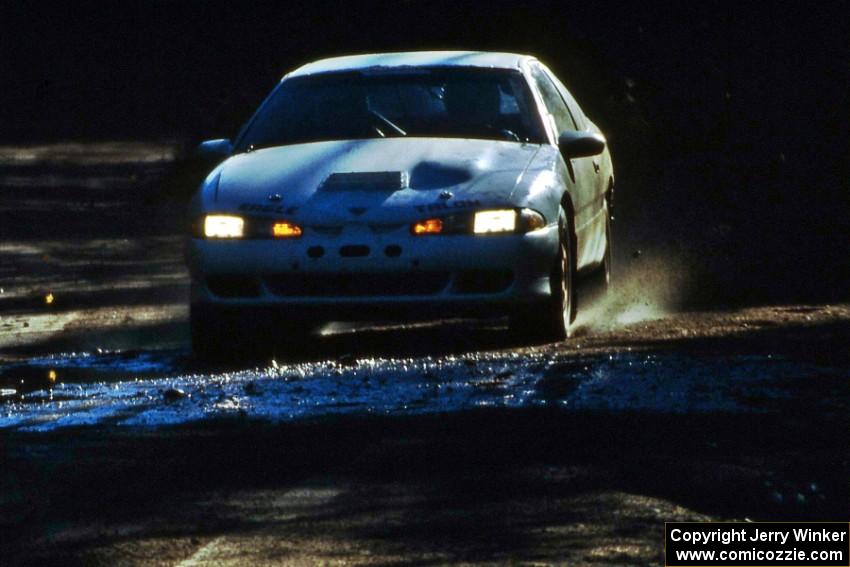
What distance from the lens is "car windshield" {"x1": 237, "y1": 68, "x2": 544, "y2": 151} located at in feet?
37.0

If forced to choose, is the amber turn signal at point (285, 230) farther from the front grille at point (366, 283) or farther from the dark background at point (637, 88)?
the dark background at point (637, 88)

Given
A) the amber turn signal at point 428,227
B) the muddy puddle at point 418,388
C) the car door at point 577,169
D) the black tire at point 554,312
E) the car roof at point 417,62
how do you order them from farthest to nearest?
the car roof at point 417,62, the car door at point 577,169, the black tire at point 554,312, the amber turn signal at point 428,227, the muddy puddle at point 418,388

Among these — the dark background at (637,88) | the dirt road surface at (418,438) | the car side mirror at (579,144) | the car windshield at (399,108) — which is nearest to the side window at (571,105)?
the car windshield at (399,108)

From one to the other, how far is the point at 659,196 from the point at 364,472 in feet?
46.0

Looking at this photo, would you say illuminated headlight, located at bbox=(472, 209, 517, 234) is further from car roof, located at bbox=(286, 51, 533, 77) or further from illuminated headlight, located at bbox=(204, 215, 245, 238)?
car roof, located at bbox=(286, 51, 533, 77)

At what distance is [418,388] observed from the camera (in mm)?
8961

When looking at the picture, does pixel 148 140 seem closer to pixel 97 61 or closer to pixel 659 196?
pixel 659 196

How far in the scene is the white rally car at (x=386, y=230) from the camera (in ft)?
33.4

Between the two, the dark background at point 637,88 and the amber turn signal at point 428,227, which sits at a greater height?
the amber turn signal at point 428,227

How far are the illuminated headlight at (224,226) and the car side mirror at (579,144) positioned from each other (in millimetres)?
1838

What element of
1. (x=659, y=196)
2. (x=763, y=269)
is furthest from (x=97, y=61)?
(x=763, y=269)

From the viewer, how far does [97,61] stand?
39.1 meters

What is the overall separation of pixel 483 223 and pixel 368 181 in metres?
0.57

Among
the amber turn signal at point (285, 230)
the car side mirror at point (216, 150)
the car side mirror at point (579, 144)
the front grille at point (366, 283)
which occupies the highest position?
the car side mirror at point (216, 150)
